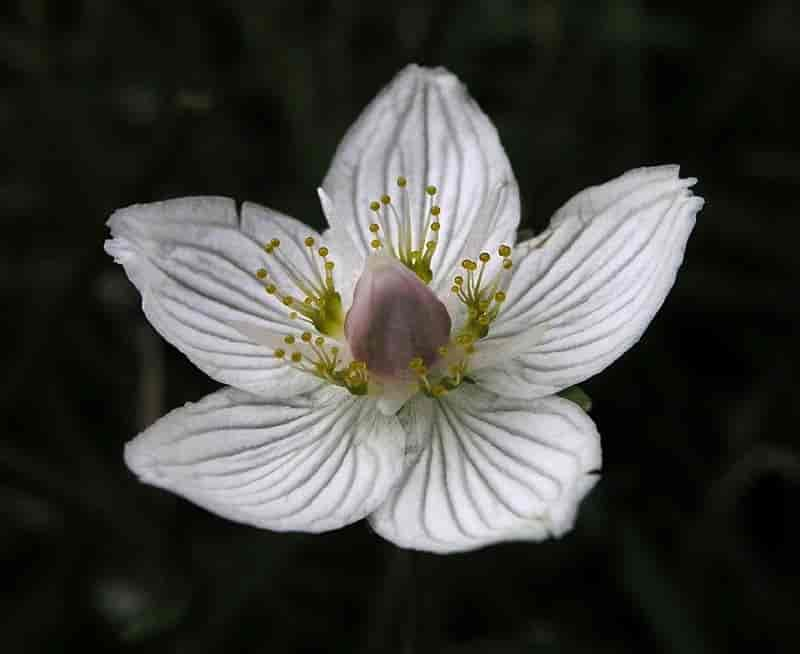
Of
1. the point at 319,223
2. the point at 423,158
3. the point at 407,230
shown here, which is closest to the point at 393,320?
the point at 407,230

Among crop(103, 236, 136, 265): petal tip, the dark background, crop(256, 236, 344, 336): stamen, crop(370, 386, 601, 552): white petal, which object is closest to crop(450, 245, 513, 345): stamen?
crop(370, 386, 601, 552): white petal

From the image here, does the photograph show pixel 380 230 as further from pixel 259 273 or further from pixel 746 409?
pixel 746 409

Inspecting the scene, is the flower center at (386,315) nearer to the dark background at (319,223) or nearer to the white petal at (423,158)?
the white petal at (423,158)

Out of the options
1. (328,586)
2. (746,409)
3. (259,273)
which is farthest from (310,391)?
(746,409)

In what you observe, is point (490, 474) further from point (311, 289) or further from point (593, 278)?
point (311, 289)

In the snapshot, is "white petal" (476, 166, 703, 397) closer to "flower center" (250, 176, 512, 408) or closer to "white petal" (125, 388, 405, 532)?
"flower center" (250, 176, 512, 408)
